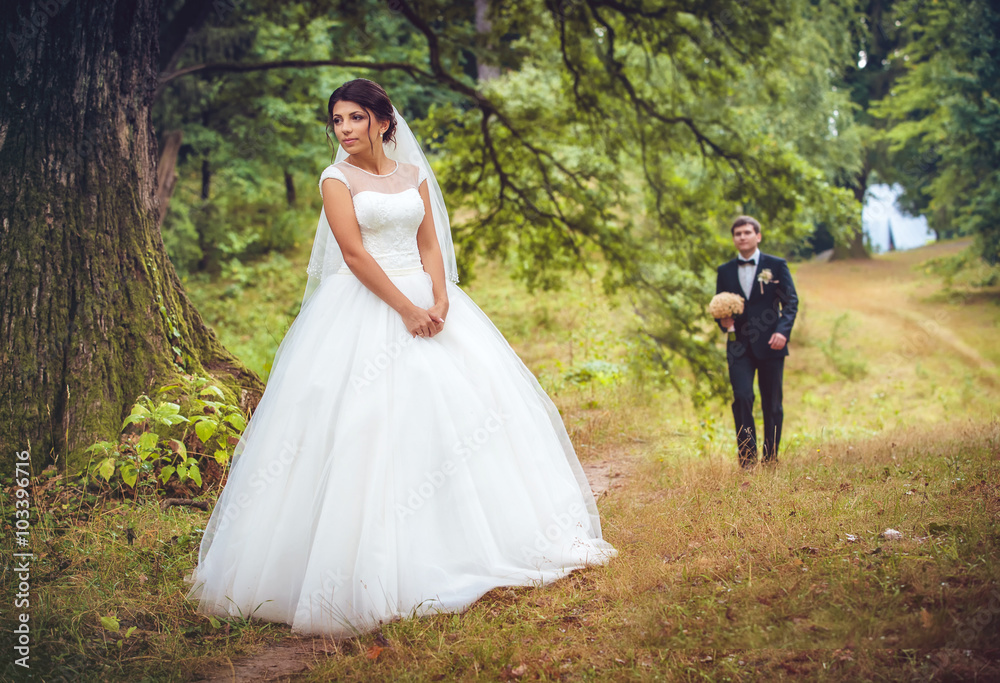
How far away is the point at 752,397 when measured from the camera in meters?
5.76

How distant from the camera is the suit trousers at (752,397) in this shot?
564cm

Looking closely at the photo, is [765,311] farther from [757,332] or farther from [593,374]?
[593,374]

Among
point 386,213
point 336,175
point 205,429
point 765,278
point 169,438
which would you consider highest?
point 336,175

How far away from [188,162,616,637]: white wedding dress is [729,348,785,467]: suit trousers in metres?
2.21

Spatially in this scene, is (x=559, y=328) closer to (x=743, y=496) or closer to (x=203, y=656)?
(x=743, y=496)

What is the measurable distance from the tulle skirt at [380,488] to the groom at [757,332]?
93.2 inches

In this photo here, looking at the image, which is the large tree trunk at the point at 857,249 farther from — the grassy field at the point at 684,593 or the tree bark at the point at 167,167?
the tree bark at the point at 167,167

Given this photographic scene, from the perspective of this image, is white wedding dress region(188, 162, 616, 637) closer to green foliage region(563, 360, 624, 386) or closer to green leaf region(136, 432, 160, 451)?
green leaf region(136, 432, 160, 451)

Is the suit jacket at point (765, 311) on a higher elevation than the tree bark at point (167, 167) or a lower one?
lower

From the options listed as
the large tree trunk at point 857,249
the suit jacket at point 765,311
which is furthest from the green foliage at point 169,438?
the large tree trunk at point 857,249

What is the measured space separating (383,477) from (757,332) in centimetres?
369

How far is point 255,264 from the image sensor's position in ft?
56.4

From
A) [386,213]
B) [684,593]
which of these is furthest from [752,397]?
[386,213]

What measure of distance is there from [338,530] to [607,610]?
1.34 m
